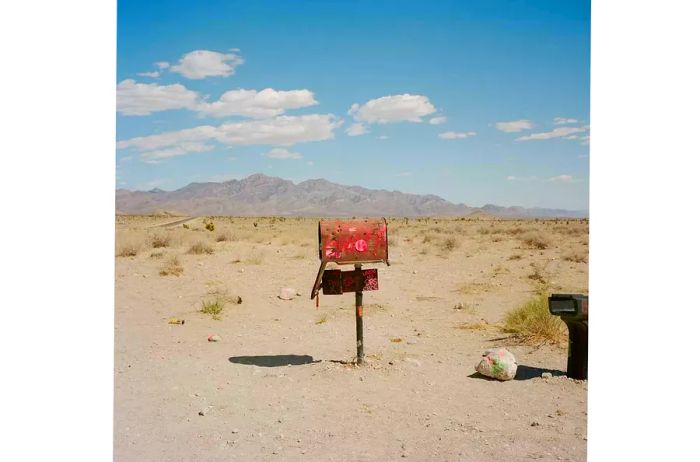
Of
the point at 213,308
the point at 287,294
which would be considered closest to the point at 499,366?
the point at 213,308

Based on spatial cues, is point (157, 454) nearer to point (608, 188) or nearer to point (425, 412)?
point (425, 412)

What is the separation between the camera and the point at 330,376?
4926mm

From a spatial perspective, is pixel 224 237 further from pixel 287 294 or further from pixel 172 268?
pixel 287 294

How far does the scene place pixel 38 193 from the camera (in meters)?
4.04

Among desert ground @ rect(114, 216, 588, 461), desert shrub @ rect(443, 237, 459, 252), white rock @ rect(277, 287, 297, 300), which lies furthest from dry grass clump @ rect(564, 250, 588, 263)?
white rock @ rect(277, 287, 297, 300)

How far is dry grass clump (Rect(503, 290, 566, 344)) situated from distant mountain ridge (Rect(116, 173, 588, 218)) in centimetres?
6868

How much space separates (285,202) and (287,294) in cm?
9037

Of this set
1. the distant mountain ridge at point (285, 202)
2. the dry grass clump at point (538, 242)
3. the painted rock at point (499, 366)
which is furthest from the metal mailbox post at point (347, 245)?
the distant mountain ridge at point (285, 202)

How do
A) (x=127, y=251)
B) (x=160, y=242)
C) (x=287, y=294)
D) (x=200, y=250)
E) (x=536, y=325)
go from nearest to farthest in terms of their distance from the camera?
(x=536, y=325), (x=287, y=294), (x=127, y=251), (x=200, y=250), (x=160, y=242)

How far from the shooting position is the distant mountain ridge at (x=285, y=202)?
8612cm

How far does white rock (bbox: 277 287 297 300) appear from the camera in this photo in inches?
349

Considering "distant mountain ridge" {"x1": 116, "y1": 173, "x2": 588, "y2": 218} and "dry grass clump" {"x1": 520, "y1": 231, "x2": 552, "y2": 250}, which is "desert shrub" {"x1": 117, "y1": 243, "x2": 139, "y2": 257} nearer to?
"dry grass clump" {"x1": 520, "y1": 231, "x2": 552, "y2": 250}

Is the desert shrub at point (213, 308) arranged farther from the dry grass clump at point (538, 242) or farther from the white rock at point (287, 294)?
the dry grass clump at point (538, 242)

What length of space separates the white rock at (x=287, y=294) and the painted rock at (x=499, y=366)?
4.37m
